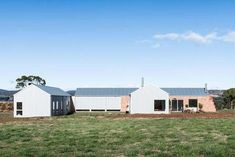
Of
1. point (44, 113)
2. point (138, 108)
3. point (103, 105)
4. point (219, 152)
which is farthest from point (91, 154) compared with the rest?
point (103, 105)

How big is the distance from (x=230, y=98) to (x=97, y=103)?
2257 centimetres

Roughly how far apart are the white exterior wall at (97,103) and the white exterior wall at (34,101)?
46.4ft

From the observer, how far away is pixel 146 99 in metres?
54.8

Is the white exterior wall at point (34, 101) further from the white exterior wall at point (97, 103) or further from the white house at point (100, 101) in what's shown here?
the white exterior wall at point (97, 103)

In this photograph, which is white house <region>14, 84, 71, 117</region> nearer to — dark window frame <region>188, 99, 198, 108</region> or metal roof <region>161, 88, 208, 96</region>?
metal roof <region>161, 88, 208, 96</region>

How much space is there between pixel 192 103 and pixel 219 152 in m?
50.4

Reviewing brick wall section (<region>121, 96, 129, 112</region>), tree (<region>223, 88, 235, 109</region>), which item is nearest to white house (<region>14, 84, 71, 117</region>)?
brick wall section (<region>121, 96, 129, 112</region>)

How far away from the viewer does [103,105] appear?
2547 inches

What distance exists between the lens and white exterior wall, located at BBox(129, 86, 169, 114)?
54.7 metres

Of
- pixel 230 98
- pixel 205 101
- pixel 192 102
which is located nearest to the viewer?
pixel 205 101

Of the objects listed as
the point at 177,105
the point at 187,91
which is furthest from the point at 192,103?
the point at 177,105

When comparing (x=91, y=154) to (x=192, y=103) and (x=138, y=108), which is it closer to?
(x=138, y=108)

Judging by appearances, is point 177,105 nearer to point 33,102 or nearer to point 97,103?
point 97,103

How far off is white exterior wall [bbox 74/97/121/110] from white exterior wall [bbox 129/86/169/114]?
10.1 m
